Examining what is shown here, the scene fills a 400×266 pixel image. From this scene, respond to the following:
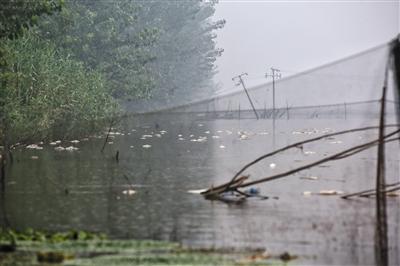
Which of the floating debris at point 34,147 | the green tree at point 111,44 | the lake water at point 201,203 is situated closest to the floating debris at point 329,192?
the lake water at point 201,203

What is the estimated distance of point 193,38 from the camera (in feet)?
202

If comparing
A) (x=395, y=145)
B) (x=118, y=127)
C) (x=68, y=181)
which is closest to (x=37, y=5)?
(x=68, y=181)

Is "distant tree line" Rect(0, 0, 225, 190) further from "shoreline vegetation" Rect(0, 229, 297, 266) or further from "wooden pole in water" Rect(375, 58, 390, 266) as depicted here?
"wooden pole in water" Rect(375, 58, 390, 266)

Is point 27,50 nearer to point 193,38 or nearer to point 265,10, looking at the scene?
point 193,38

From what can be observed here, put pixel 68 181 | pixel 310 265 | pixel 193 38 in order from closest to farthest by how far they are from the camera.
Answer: pixel 310 265 < pixel 68 181 < pixel 193 38

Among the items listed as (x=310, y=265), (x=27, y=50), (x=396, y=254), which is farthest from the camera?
(x=27, y=50)

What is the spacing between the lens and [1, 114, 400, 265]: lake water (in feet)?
28.0

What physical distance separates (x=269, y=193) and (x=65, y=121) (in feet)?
46.3

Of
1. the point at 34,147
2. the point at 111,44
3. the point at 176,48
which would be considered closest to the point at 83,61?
the point at 111,44

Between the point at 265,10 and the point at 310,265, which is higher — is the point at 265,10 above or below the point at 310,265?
above

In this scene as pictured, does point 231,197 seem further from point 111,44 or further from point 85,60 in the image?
point 111,44

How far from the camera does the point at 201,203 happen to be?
11258mm

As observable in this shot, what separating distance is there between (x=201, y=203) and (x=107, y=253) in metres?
3.94

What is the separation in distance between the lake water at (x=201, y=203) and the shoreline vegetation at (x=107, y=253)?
37cm
